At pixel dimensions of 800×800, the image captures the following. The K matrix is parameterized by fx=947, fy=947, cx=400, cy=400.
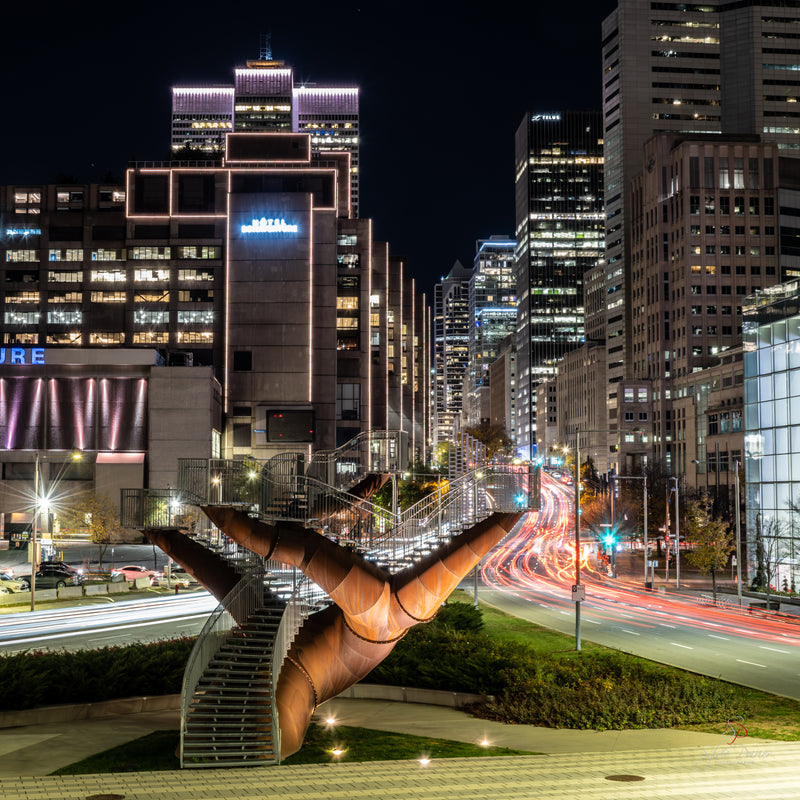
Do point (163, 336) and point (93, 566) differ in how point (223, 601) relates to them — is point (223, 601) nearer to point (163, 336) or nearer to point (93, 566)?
point (93, 566)

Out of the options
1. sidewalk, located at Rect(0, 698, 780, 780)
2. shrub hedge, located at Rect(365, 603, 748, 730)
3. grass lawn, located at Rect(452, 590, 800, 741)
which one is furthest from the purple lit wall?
sidewalk, located at Rect(0, 698, 780, 780)

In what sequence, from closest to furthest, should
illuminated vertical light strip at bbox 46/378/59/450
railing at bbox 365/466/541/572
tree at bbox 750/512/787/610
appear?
1. railing at bbox 365/466/541/572
2. tree at bbox 750/512/787/610
3. illuminated vertical light strip at bbox 46/378/59/450

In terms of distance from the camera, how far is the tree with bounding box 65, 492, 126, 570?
8131cm

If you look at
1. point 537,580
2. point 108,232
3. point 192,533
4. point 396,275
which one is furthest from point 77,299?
point 192,533

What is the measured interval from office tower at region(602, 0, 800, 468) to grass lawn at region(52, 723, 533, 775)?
173743mm

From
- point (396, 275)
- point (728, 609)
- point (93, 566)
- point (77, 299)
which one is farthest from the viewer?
point (396, 275)

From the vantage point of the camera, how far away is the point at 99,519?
8219cm

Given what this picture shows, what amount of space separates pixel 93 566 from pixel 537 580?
36.0 meters

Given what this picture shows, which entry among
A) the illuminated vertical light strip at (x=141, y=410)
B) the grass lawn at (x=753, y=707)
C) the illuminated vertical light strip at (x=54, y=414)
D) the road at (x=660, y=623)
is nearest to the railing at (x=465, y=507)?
the grass lawn at (x=753, y=707)

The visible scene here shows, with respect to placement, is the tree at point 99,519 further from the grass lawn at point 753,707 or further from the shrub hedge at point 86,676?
the shrub hedge at point 86,676

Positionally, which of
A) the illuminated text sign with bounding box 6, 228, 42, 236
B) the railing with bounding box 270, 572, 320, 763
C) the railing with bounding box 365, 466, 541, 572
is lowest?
the railing with bounding box 270, 572, 320, 763

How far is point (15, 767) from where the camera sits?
63.2 ft

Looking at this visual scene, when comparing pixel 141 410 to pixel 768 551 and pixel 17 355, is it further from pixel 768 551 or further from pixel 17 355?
pixel 768 551

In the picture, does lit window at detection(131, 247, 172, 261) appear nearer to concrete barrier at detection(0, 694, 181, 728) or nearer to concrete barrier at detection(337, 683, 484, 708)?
concrete barrier at detection(337, 683, 484, 708)
